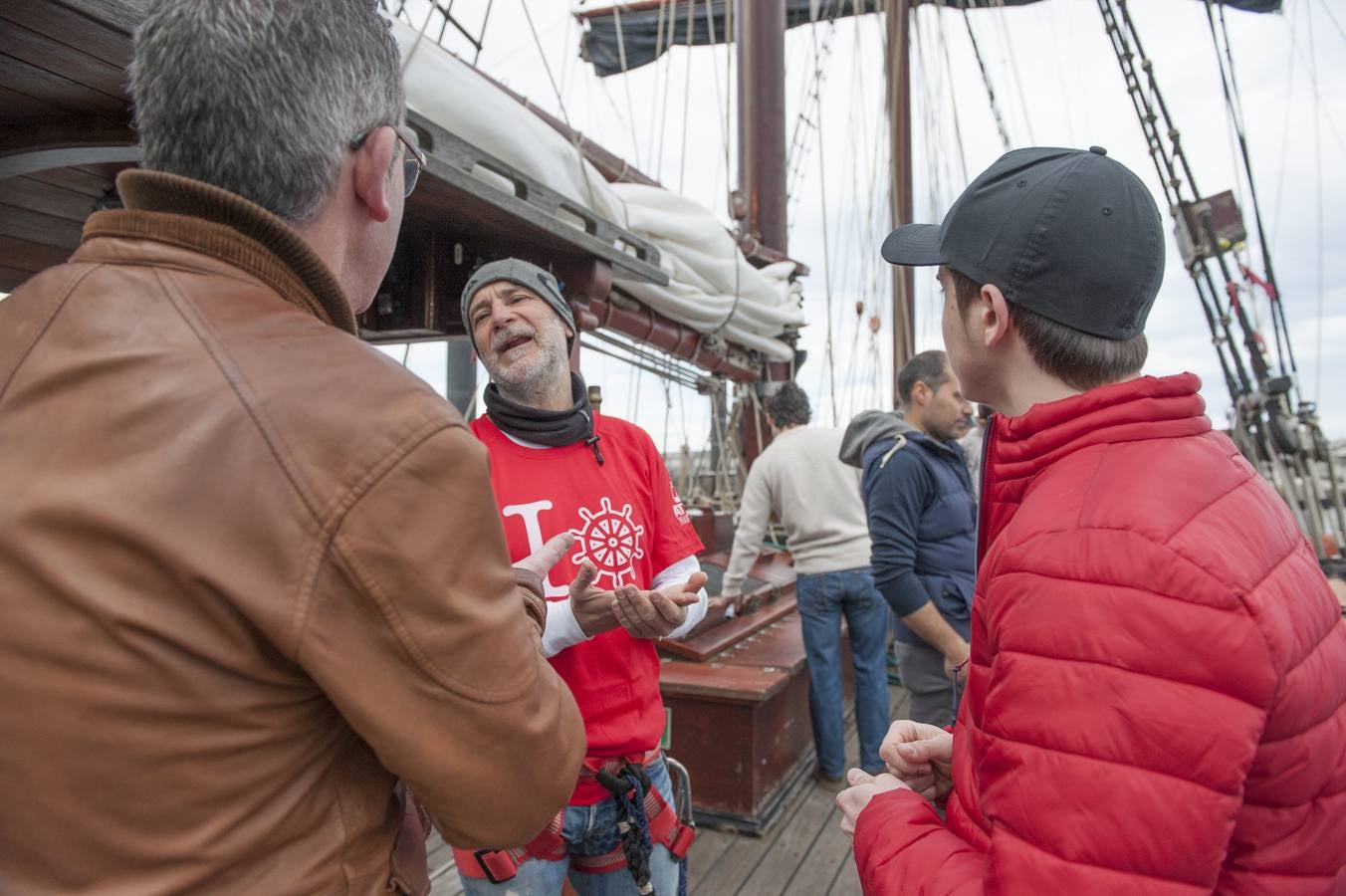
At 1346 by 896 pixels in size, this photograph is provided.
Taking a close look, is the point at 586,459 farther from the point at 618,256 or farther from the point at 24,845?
the point at 24,845

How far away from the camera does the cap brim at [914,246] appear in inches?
46.4

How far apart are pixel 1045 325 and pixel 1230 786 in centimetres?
49

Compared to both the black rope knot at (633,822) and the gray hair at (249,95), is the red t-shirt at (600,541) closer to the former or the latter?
the black rope knot at (633,822)

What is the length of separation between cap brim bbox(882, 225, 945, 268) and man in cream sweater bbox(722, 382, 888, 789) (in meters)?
2.24

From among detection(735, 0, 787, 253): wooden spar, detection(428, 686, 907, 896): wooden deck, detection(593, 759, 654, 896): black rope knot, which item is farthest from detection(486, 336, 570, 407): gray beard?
detection(735, 0, 787, 253): wooden spar

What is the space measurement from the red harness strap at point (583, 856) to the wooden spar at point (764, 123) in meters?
4.93

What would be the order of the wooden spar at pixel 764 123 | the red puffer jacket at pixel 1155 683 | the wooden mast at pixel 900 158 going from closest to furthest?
1. the red puffer jacket at pixel 1155 683
2. the wooden spar at pixel 764 123
3. the wooden mast at pixel 900 158

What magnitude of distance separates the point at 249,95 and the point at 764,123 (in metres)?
5.84

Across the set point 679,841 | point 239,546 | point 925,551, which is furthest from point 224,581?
point 925,551

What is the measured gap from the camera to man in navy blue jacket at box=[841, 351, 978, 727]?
242 cm

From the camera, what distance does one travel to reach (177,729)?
60 centimetres

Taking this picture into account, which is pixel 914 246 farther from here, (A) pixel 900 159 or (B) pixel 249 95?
(A) pixel 900 159

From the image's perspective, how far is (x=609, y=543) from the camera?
1.66 metres

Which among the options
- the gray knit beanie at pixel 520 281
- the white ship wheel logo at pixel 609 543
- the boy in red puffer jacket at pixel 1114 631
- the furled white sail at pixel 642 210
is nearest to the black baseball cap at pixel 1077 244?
the boy in red puffer jacket at pixel 1114 631
